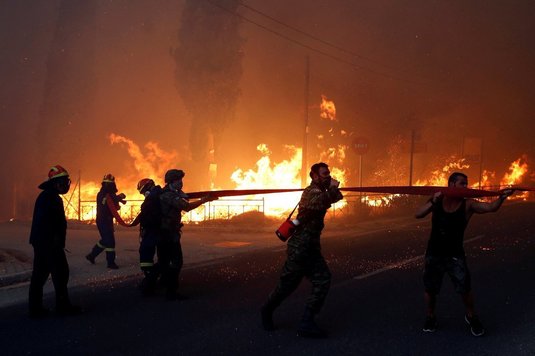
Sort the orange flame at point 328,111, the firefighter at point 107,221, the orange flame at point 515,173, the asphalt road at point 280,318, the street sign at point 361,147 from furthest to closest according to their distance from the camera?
the orange flame at point 515,173 < the orange flame at point 328,111 < the street sign at point 361,147 < the firefighter at point 107,221 < the asphalt road at point 280,318

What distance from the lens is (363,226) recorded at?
54.6 ft

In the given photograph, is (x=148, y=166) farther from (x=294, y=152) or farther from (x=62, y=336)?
(x=62, y=336)

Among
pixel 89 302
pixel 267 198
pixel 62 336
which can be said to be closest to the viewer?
pixel 62 336

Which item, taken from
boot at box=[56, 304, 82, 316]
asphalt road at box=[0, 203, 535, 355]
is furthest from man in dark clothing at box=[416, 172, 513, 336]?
boot at box=[56, 304, 82, 316]

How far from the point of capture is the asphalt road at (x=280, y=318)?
4910 mm

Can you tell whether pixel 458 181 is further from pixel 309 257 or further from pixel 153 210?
pixel 153 210

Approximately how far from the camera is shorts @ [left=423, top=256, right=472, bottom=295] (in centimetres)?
509

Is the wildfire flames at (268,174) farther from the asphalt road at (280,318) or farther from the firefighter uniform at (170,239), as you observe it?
the firefighter uniform at (170,239)

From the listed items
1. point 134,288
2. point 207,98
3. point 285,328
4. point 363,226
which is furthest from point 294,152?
point 285,328

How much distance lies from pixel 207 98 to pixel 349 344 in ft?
80.1

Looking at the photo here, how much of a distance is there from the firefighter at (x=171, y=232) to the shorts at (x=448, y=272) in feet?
10.1

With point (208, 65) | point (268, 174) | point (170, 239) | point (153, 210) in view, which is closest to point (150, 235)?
point (153, 210)

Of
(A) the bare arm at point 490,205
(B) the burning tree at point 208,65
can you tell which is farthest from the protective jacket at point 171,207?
(B) the burning tree at point 208,65

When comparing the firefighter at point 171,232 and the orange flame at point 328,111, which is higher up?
the orange flame at point 328,111
